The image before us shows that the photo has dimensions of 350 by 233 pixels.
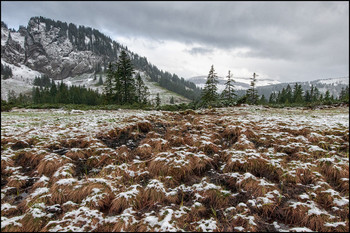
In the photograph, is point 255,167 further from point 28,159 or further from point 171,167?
point 28,159

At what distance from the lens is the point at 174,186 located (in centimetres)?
470

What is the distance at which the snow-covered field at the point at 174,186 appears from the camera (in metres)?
3.30

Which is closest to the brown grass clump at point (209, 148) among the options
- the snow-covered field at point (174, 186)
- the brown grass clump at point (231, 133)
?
the snow-covered field at point (174, 186)

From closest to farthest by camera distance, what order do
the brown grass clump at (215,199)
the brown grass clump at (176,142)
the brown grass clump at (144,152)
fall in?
the brown grass clump at (215,199) → the brown grass clump at (144,152) → the brown grass clump at (176,142)

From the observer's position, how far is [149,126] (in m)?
10.1

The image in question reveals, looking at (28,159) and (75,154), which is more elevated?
(75,154)

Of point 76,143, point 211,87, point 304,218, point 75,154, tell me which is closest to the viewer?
point 304,218

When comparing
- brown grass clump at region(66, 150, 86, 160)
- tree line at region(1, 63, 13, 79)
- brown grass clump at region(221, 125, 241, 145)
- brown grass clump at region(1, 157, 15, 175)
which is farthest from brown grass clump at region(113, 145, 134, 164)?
tree line at region(1, 63, 13, 79)

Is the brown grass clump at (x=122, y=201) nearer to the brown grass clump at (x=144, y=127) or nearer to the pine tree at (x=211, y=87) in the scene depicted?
the brown grass clump at (x=144, y=127)

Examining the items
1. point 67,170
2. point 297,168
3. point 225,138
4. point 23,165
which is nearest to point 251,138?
point 225,138

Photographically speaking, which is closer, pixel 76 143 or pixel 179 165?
pixel 179 165

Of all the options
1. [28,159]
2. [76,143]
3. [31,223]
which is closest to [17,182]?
[28,159]

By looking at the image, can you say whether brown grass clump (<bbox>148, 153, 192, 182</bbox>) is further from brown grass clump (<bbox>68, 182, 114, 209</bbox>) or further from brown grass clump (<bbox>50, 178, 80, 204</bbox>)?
brown grass clump (<bbox>50, 178, 80, 204</bbox>)

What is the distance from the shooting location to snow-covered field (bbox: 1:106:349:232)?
3.30 meters
